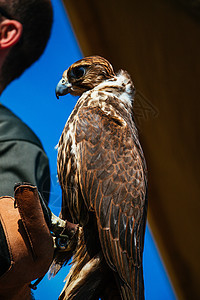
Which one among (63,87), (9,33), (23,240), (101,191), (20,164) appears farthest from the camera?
(9,33)

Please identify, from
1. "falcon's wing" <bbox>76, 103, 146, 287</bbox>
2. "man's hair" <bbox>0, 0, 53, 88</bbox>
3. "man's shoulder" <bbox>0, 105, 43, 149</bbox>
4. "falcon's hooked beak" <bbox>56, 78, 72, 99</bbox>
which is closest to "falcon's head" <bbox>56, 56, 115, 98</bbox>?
"falcon's hooked beak" <bbox>56, 78, 72, 99</bbox>

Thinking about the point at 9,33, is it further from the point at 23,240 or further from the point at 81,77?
the point at 23,240

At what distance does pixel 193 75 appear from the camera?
284 cm

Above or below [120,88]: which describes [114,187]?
below

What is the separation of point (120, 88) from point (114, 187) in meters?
0.51

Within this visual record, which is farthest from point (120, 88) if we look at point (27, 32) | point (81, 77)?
point (27, 32)

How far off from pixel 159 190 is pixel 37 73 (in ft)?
4.10

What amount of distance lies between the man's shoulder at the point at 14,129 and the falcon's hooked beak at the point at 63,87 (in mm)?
302

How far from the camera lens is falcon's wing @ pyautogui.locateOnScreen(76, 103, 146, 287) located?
1235 mm

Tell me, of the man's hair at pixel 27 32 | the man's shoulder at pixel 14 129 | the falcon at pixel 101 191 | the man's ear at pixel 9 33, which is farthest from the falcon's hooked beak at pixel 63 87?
the man's ear at pixel 9 33

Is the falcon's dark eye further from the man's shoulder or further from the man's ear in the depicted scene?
the man's ear

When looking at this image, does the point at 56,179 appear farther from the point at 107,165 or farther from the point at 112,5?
the point at 112,5

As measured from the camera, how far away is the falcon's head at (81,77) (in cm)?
152

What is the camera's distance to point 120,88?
62.6 inches
